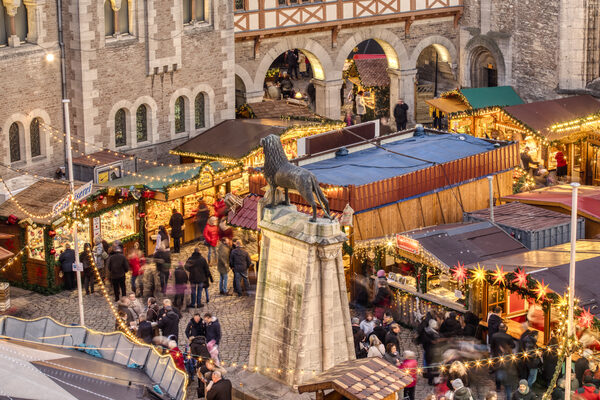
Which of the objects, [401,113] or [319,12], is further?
[401,113]

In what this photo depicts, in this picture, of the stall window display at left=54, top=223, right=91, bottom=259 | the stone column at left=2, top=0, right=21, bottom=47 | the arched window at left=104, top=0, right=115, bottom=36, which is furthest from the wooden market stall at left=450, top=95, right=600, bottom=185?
the stone column at left=2, top=0, right=21, bottom=47

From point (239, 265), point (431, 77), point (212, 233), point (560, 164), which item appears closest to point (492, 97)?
point (560, 164)

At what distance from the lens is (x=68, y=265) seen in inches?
1004

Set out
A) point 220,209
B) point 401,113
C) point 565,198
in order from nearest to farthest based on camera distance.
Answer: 1. point 565,198
2. point 220,209
3. point 401,113

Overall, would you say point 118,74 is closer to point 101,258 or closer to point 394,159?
point 101,258

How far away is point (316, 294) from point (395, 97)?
20.9m

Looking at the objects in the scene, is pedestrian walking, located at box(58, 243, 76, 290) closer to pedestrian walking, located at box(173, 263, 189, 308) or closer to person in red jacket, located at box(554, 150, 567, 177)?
pedestrian walking, located at box(173, 263, 189, 308)

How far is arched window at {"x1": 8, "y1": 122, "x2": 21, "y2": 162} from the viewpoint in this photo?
93.4ft

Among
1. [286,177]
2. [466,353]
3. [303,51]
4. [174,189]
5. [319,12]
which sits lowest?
[466,353]

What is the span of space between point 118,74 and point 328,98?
7.89 meters

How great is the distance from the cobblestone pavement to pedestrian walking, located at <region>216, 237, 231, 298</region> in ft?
0.66

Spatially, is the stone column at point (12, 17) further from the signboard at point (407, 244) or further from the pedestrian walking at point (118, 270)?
the signboard at point (407, 244)

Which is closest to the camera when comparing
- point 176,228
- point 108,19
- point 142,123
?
point 176,228

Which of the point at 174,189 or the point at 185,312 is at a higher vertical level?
the point at 174,189
